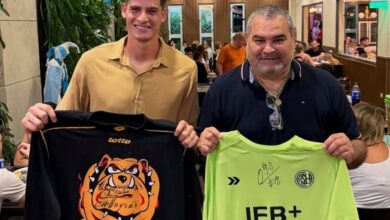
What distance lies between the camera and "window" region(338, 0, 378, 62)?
1213cm

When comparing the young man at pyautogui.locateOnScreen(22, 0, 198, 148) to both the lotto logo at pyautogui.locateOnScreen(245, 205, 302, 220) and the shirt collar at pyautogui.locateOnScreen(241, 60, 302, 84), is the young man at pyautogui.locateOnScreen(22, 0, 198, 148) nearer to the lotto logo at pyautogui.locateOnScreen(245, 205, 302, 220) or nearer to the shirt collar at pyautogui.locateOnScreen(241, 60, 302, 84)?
the shirt collar at pyautogui.locateOnScreen(241, 60, 302, 84)

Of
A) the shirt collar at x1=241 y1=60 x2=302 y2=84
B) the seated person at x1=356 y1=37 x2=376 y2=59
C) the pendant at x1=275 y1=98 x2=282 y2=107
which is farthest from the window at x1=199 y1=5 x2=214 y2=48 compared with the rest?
the pendant at x1=275 y1=98 x2=282 y2=107

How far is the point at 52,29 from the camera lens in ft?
22.2

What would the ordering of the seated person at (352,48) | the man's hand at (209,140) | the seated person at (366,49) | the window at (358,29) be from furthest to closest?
1. the seated person at (352,48)
2. the window at (358,29)
3. the seated person at (366,49)
4. the man's hand at (209,140)

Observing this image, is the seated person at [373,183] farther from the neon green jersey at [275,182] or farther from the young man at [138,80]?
the young man at [138,80]

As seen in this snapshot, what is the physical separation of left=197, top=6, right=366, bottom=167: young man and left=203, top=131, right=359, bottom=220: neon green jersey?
129mm

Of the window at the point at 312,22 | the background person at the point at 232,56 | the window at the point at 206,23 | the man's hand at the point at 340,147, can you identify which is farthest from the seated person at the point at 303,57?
the window at the point at 206,23

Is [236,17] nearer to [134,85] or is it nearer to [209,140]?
[134,85]

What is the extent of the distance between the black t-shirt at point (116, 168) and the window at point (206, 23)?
65.0ft

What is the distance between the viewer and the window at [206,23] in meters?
21.7

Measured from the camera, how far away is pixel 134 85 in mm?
2354

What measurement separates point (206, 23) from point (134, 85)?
1970 centimetres

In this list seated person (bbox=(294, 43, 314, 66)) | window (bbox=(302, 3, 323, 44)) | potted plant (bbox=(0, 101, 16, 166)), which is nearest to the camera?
potted plant (bbox=(0, 101, 16, 166))

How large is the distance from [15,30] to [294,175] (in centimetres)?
442
